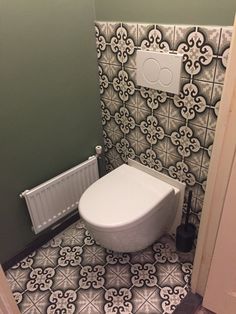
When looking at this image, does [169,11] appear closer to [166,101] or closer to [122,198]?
[166,101]

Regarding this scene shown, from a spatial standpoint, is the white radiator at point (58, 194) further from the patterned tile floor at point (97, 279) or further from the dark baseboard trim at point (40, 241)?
the patterned tile floor at point (97, 279)

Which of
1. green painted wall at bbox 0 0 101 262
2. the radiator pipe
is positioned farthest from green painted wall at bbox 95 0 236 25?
the radiator pipe

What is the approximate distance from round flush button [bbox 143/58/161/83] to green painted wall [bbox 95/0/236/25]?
175 mm

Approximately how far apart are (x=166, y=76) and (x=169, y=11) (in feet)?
0.88

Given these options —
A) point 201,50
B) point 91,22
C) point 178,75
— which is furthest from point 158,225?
point 91,22

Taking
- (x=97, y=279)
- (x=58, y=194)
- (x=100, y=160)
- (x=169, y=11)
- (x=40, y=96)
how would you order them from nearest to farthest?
(x=169, y=11)
(x=40, y=96)
(x=97, y=279)
(x=58, y=194)
(x=100, y=160)

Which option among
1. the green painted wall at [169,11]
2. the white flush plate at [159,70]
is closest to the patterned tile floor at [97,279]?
the white flush plate at [159,70]

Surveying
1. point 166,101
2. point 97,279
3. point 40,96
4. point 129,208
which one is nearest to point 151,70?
point 166,101

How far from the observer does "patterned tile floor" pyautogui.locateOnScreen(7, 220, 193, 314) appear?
4.30 ft

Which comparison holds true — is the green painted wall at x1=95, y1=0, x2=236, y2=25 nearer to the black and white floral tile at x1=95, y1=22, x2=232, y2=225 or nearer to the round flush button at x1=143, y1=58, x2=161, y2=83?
the black and white floral tile at x1=95, y1=22, x2=232, y2=225

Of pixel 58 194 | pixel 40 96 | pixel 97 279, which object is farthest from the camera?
pixel 58 194

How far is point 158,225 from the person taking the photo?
4.50ft

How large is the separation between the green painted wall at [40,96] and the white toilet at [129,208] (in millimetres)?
338

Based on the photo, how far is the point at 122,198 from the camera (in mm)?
1298
